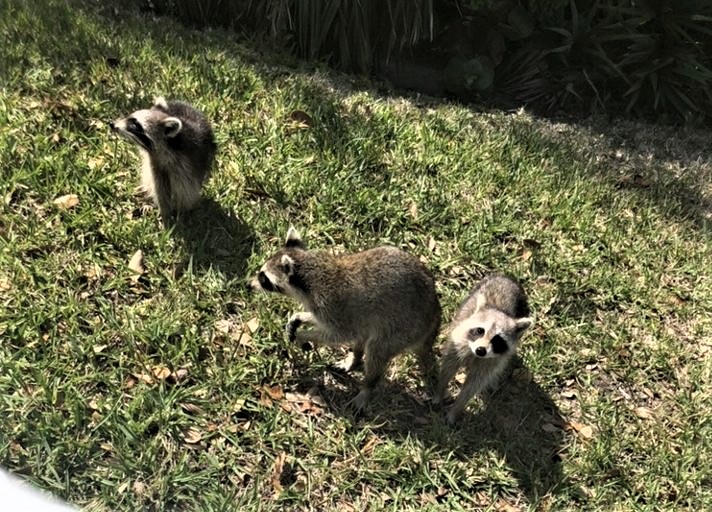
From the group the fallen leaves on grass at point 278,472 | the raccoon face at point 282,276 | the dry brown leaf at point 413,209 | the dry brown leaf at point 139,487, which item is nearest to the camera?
the dry brown leaf at point 139,487

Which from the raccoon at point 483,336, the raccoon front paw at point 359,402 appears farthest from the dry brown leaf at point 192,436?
the raccoon at point 483,336

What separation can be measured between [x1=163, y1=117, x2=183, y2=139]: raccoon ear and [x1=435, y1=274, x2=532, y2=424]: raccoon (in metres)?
1.95

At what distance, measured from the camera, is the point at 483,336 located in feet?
10.9

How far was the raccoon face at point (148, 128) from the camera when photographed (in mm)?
3750

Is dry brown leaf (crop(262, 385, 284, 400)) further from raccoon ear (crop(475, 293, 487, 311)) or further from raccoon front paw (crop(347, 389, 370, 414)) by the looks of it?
raccoon ear (crop(475, 293, 487, 311))

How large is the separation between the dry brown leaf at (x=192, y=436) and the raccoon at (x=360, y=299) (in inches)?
28.2

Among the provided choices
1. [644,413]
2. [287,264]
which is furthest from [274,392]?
[644,413]

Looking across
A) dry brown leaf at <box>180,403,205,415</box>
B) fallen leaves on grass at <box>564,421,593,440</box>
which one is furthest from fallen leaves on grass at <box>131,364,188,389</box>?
fallen leaves on grass at <box>564,421,593,440</box>

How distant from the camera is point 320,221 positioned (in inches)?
170

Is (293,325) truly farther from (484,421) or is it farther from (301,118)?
(301,118)

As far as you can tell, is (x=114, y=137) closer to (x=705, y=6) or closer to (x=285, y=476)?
(x=285, y=476)

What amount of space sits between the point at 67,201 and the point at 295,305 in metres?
1.48

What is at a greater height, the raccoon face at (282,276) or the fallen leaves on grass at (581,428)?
the raccoon face at (282,276)

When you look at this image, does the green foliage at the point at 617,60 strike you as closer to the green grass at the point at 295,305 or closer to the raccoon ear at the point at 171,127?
the green grass at the point at 295,305
